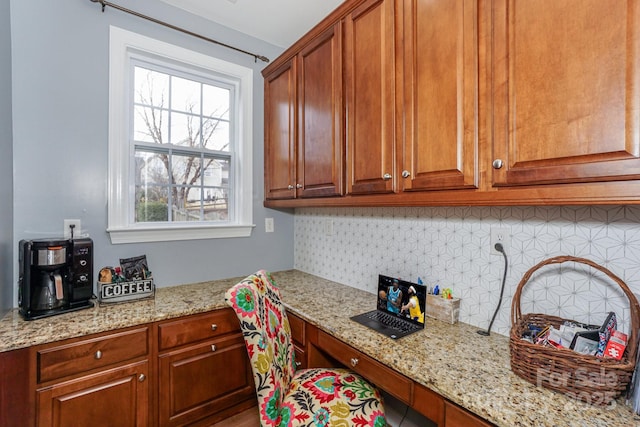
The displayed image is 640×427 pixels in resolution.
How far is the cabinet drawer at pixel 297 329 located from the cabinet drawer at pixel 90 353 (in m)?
0.77

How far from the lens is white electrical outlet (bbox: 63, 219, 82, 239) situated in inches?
69.6

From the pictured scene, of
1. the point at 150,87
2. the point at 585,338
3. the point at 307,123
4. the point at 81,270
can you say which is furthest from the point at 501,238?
the point at 150,87

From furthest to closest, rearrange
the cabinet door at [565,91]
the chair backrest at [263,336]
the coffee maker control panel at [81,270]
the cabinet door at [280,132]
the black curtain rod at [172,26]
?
the cabinet door at [280,132]
the black curtain rod at [172,26]
the coffee maker control panel at [81,270]
the chair backrest at [263,336]
the cabinet door at [565,91]

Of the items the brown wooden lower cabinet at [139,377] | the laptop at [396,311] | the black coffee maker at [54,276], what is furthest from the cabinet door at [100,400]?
the laptop at [396,311]

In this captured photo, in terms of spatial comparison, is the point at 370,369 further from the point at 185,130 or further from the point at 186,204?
the point at 185,130

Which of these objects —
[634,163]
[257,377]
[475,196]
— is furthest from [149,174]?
[634,163]

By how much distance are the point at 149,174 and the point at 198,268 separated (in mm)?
743

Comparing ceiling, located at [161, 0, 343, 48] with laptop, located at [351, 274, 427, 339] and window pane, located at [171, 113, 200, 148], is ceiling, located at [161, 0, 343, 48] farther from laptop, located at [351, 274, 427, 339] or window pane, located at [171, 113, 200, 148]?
laptop, located at [351, 274, 427, 339]

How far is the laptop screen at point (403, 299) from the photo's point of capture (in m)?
1.47

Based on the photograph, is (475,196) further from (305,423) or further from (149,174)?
(149,174)

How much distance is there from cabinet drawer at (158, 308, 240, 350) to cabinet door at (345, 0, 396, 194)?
109cm

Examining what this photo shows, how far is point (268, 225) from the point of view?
8.53 feet

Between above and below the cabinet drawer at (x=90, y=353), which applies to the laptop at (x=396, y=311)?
above

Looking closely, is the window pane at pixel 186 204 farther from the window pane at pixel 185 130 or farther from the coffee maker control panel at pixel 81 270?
the coffee maker control panel at pixel 81 270
